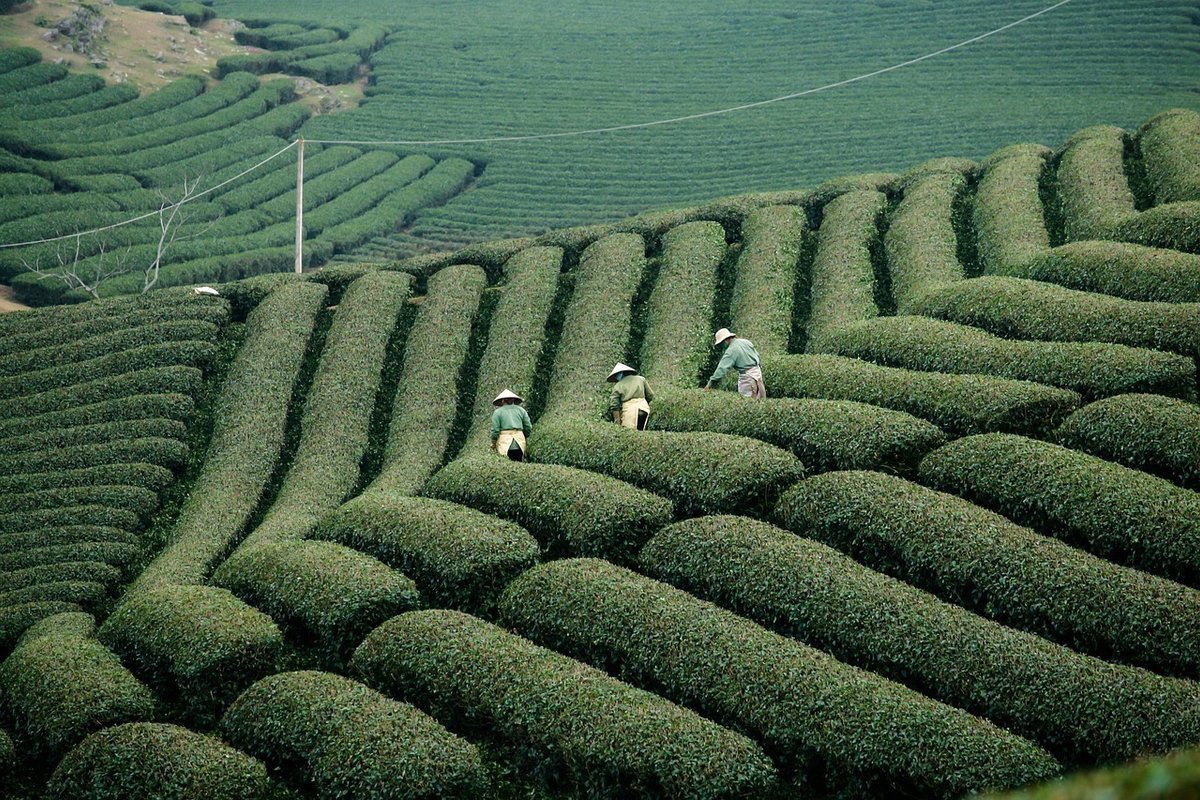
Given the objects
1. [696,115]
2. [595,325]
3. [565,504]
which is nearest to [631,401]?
[565,504]

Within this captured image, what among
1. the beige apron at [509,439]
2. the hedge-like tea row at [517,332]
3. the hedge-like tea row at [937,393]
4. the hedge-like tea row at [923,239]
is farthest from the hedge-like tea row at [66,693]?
the hedge-like tea row at [923,239]

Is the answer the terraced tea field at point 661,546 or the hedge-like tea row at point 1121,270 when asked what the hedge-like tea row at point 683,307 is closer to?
the terraced tea field at point 661,546

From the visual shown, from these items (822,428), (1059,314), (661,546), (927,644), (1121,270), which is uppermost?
(1121,270)

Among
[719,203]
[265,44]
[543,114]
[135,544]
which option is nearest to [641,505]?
[135,544]

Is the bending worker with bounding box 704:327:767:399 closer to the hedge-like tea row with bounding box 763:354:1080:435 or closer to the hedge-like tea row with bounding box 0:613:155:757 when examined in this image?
the hedge-like tea row with bounding box 763:354:1080:435

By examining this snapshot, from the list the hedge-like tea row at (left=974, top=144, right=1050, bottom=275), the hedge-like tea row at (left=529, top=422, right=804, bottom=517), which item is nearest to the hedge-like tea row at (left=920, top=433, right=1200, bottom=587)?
the hedge-like tea row at (left=529, top=422, right=804, bottom=517)

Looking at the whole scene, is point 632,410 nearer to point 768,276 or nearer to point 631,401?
point 631,401

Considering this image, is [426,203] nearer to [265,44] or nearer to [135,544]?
[265,44]
